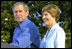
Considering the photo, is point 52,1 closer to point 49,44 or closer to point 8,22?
point 8,22

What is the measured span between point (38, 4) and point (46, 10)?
3754mm

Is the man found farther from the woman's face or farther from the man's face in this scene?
the woman's face

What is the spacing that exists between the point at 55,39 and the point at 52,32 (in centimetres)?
10

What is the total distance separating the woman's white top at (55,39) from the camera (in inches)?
70.5

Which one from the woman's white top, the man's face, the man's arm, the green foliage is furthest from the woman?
the green foliage

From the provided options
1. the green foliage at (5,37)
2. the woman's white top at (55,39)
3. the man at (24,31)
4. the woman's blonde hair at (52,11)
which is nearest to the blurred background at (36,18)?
the green foliage at (5,37)

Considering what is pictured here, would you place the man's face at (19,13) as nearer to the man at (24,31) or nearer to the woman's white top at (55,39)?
the man at (24,31)

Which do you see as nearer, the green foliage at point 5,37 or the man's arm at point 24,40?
the man's arm at point 24,40

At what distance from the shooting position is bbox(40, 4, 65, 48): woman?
5.91ft

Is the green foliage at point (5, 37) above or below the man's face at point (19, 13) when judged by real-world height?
below

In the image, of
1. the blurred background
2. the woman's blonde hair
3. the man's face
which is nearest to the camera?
the woman's blonde hair

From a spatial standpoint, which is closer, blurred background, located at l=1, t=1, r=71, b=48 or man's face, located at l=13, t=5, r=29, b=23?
man's face, located at l=13, t=5, r=29, b=23

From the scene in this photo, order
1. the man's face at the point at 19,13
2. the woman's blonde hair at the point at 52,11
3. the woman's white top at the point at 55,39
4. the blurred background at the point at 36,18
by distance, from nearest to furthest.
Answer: the woman's white top at the point at 55,39, the woman's blonde hair at the point at 52,11, the man's face at the point at 19,13, the blurred background at the point at 36,18

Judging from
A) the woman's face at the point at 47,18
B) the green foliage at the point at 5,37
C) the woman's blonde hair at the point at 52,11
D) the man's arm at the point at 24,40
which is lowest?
the green foliage at the point at 5,37
